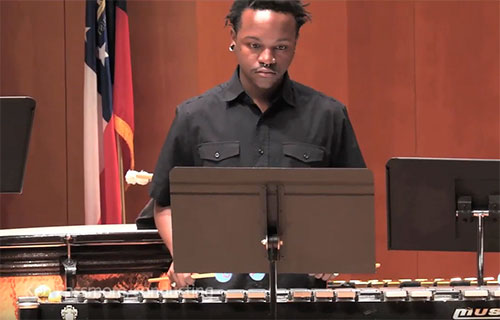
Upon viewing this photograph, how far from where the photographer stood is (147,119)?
20.3 ft

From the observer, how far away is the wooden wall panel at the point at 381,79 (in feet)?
20.6

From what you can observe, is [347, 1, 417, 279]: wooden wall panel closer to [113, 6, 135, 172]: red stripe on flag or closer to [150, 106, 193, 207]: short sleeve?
[113, 6, 135, 172]: red stripe on flag

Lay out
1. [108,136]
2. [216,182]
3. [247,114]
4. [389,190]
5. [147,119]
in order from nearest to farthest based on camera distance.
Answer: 1. [216,182]
2. [389,190]
3. [247,114]
4. [108,136]
5. [147,119]

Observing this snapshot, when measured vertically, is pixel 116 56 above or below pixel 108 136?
above

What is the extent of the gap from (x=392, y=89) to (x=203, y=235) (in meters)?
4.07

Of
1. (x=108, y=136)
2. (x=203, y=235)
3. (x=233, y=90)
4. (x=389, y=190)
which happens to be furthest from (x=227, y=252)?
(x=108, y=136)

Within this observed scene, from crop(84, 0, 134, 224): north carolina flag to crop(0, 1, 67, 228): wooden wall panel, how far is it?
1.17 ft

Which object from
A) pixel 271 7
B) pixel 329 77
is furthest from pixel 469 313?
pixel 329 77

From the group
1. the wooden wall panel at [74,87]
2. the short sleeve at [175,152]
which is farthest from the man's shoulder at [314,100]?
the wooden wall panel at [74,87]

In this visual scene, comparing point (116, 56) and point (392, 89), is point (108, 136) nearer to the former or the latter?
point (116, 56)

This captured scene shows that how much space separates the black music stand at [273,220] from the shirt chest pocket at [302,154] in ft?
2.11

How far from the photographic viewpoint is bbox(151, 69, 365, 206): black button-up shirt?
311cm

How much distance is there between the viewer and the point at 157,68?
6.16 m

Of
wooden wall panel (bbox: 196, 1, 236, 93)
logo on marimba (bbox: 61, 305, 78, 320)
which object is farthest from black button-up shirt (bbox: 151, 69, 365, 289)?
wooden wall panel (bbox: 196, 1, 236, 93)
